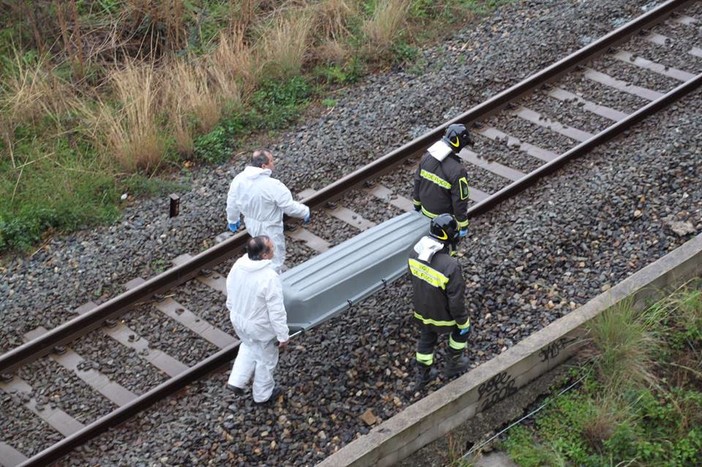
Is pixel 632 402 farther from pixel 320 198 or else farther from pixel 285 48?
pixel 285 48

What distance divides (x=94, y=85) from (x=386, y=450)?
7483 mm

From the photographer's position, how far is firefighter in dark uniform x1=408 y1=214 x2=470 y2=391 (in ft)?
26.1

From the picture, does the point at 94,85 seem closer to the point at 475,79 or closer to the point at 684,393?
the point at 475,79

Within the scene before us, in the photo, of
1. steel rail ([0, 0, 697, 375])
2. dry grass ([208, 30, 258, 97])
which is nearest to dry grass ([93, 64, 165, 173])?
dry grass ([208, 30, 258, 97])

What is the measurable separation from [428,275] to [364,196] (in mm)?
3209

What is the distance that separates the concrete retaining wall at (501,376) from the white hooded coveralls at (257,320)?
1.03m

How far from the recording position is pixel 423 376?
28.1 ft

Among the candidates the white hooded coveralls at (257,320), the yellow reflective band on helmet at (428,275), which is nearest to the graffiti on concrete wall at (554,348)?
the yellow reflective band on helmet at (428,275)

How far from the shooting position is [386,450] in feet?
25.9

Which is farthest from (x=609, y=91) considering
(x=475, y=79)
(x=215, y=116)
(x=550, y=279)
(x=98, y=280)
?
(x=98, y=280)

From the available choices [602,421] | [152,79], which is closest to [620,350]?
[602,421]

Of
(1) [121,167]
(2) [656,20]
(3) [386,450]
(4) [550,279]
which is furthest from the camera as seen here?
(2) [656,20]

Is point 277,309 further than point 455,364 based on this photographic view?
No

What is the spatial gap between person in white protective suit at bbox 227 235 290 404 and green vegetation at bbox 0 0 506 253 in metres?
3.36
